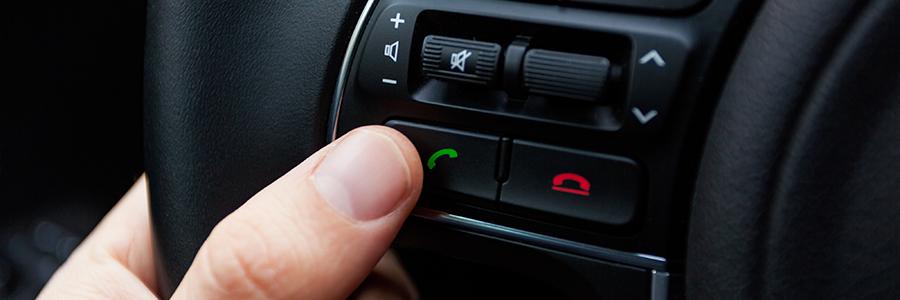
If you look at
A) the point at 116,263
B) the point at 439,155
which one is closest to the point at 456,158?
the point at 439,155

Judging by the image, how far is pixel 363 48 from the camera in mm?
605

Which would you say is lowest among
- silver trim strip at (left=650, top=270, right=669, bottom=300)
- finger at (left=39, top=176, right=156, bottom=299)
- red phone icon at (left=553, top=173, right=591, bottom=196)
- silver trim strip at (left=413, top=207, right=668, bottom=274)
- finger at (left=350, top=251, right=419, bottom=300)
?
finger at (left=39, top=176, right=156, bottom=299)

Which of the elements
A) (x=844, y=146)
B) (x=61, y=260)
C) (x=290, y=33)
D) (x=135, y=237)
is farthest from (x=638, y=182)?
(x=61, y=260)

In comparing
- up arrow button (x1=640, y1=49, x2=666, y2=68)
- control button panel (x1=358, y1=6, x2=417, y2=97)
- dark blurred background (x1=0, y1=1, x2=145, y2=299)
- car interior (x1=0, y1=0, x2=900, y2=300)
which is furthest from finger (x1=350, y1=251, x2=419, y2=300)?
dark blurred background (x1=0, y1=1, x2=145, y2=299)

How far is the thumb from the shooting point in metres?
0.56

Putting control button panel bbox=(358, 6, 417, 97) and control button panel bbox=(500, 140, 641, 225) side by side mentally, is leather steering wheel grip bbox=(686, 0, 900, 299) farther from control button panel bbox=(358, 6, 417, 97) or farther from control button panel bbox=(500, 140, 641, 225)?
control button panel bbox=(358, 6, 417, 97)

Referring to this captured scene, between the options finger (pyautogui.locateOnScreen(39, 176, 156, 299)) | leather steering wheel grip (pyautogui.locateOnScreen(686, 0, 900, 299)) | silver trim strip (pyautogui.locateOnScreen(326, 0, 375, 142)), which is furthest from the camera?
finger (pyautogui.locateOnScreen(39, 176, 156, 299))

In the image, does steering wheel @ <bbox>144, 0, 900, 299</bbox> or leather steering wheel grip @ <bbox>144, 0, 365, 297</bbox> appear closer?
steering wheel @ <bbox>144, 0, 900, 299</bbox>

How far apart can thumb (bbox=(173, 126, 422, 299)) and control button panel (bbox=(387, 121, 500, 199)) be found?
16mm

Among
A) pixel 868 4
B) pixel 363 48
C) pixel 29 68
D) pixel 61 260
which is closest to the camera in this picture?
pixel 868 4

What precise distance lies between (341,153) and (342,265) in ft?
0.22

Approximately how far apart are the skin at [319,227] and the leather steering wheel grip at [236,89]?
0.05 metres

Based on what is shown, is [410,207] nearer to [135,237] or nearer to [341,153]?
[341,153]

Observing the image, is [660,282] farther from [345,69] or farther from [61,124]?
[61,124]
